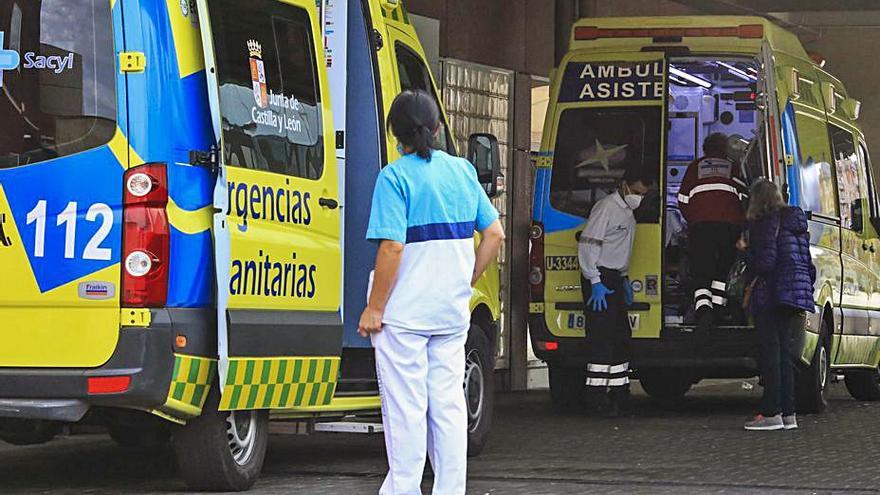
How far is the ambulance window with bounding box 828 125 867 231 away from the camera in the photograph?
15419 millimetres

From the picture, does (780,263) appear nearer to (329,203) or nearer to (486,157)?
(486,157)

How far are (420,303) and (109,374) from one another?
1.43 m

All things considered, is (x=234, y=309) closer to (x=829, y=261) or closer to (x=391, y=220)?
(x=391, y=220)

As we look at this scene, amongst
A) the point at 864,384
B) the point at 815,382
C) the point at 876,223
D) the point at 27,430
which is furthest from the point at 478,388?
the point at 864,384

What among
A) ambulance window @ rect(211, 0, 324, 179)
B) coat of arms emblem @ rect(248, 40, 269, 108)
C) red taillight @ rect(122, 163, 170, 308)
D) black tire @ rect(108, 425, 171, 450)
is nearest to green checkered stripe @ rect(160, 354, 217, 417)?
red taillight @ rect(122, 163, 170, 308)

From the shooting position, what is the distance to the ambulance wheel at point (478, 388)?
1045 cm

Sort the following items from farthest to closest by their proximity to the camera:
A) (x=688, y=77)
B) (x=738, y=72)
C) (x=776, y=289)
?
(x=688, y=77)
(x=738, y=72)
(x=776, y=289)

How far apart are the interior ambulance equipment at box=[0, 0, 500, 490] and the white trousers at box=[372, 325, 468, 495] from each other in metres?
1.16

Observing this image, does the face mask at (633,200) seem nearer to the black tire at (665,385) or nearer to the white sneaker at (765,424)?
the white sneaker at (765,424)

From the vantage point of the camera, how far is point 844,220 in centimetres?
1539

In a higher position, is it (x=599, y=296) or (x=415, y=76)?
(x=415, y=76)

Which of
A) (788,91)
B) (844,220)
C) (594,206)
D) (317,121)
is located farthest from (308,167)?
(844,220)

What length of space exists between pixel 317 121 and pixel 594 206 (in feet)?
16.7

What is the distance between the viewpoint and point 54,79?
25.6 ft
